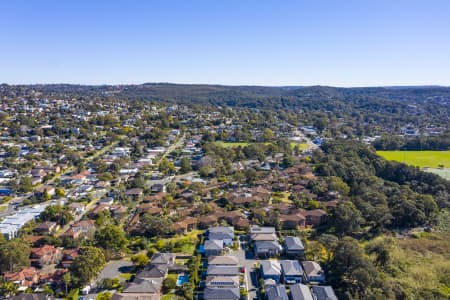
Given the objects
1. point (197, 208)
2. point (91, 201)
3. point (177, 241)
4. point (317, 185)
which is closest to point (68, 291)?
point (177, 241)

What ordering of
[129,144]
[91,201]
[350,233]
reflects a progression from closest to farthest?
[350,233], [91,201], [129,144]

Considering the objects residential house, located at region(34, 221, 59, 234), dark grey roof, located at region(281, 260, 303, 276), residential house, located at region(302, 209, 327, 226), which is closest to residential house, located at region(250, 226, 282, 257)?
dark grey roof, located at region(281, 260, 303, 276)

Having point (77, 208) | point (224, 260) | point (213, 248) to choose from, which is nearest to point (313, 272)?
point (224, 260)

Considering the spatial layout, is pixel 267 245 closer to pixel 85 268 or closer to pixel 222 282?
pixel 222 282

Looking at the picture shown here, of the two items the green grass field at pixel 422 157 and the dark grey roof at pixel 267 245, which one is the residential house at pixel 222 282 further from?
the green grass field at pixel 422 157

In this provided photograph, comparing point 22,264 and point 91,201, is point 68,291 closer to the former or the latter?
point 22,264

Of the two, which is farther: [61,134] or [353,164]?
[61,134]

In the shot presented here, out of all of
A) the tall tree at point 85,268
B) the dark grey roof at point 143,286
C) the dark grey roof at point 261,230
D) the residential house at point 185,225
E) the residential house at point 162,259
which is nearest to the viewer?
the dark grey roof at point 143,286

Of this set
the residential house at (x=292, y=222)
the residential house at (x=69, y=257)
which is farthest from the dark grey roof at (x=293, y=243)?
the residential house at (x=69, y=257)
